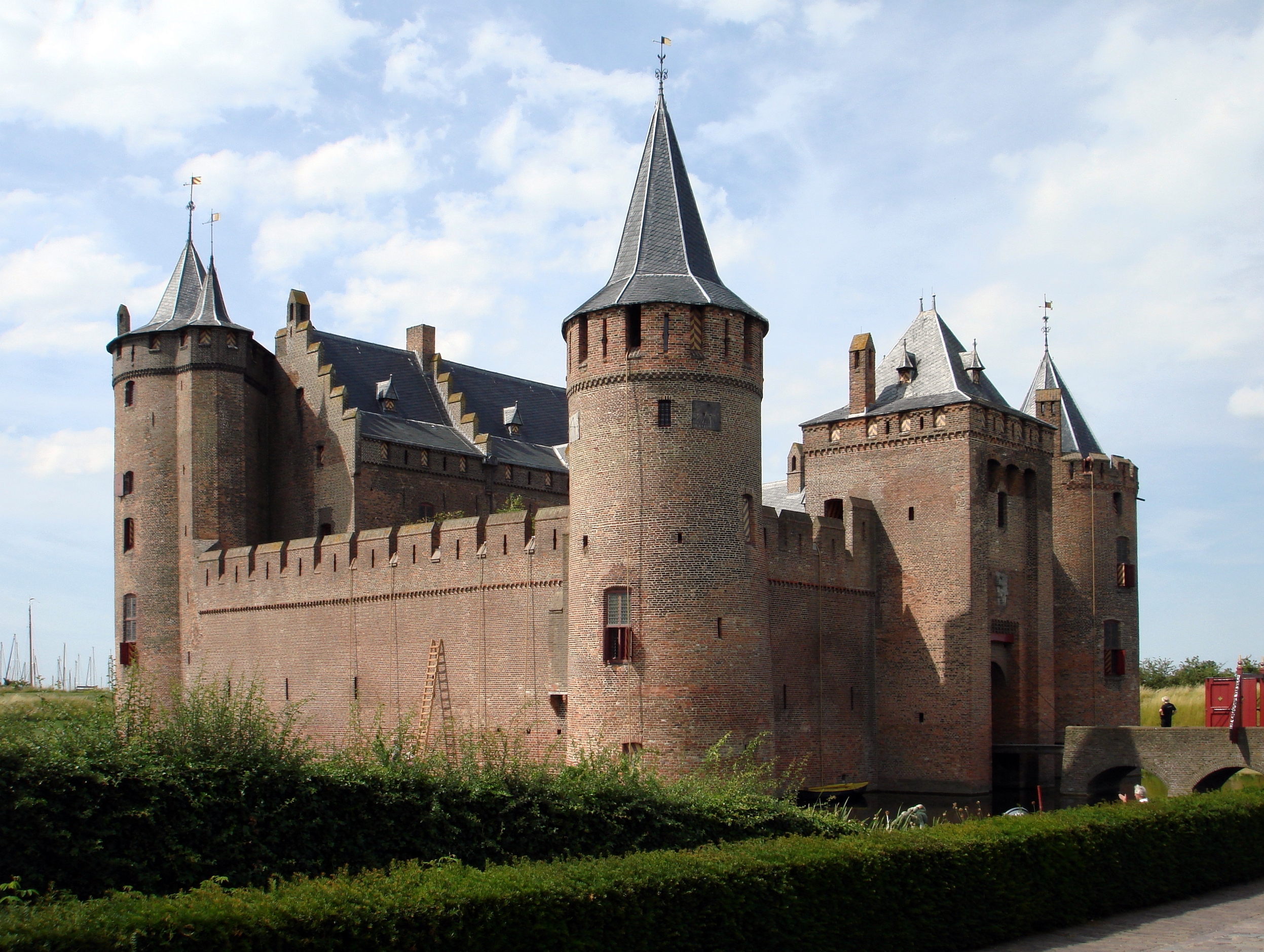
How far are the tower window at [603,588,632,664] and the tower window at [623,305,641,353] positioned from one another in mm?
3790

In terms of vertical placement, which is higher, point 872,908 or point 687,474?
point 687,474

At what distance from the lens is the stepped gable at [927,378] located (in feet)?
87.6

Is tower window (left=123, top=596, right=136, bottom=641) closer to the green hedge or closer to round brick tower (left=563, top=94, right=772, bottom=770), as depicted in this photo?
round brick tower (left=563, top=94, right=772, bottom=770)

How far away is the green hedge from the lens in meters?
8.01

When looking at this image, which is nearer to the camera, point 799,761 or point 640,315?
point 640,315

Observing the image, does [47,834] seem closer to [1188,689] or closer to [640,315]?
[640,315]

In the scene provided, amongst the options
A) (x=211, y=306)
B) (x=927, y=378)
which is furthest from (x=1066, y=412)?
(x=211, y=306)

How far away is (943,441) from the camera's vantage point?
1031 inches

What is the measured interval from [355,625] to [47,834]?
18.4m

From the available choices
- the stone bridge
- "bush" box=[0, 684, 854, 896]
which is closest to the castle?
the stone bridge

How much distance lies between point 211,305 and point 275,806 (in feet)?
76.7

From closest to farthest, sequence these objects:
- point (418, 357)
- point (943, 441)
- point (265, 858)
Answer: point (265, 858), point (943, 441), point (418, 357)

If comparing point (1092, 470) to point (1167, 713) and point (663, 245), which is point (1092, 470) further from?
point (663, 245)

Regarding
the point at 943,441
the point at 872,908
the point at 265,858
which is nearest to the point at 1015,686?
the point at 943,441
